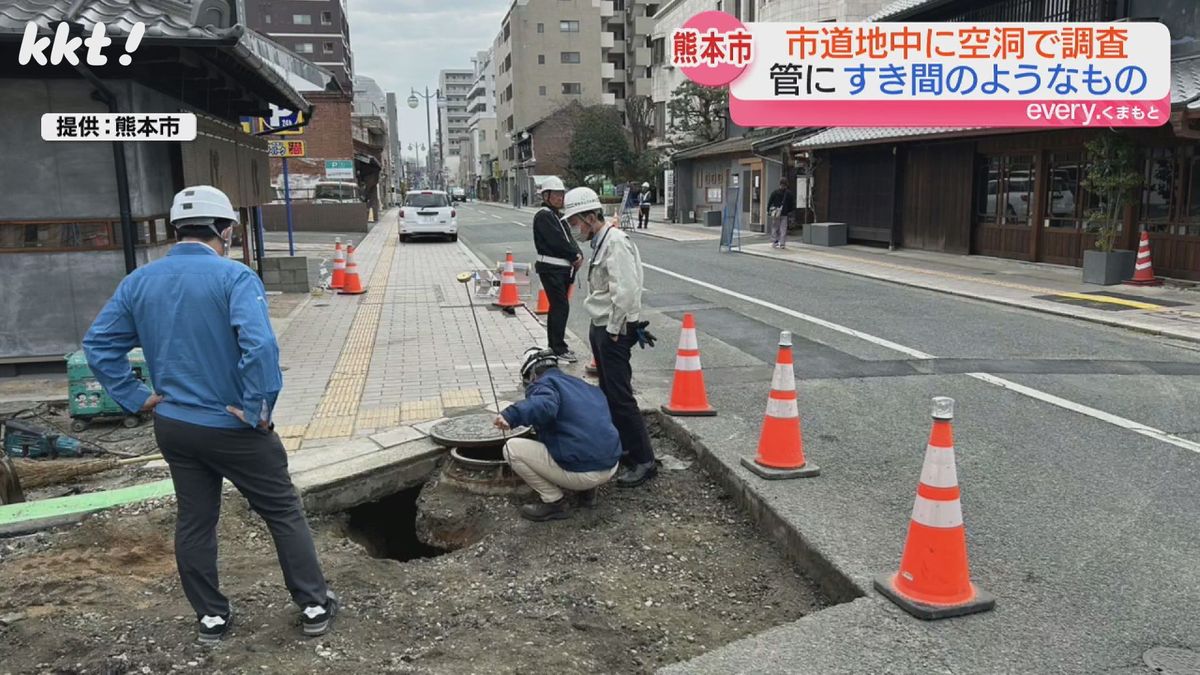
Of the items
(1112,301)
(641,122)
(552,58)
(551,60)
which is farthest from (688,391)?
(552,58)

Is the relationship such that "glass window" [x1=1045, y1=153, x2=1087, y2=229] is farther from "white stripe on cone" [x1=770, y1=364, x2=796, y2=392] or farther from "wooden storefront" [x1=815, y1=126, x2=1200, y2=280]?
"white stripe on cone" [x1=770, y1=364, x2=796, y2=392]

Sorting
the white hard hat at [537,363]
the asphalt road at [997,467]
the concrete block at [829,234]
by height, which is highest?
the concrete block at [829,234]

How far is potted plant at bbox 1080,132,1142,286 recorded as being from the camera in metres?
13.9

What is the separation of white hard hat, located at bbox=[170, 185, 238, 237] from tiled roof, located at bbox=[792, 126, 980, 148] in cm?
1724

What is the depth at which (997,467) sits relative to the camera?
559 cm

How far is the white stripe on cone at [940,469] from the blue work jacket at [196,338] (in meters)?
2.71

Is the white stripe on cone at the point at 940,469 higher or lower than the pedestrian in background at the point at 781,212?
lower

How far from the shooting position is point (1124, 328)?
10820 millimetres

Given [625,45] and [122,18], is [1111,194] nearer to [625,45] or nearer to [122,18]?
[122,18]

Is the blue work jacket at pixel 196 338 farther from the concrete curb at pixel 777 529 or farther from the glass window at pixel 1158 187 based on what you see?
the glass window at pixel 1158 187

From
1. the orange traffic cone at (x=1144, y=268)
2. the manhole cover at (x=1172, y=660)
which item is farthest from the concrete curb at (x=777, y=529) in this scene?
the orange traffic cone at (x=1144, y=268)

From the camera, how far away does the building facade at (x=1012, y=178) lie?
14031 millimetres

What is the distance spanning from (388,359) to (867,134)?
53.3ft

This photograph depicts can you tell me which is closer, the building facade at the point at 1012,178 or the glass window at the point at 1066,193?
the building facade at the point at 1012,178
